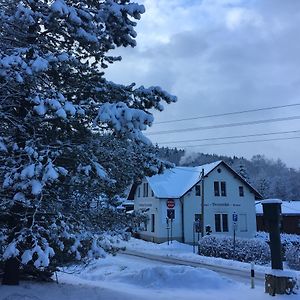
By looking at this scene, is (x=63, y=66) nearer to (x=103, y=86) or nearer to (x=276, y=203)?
(x=103, y=86)

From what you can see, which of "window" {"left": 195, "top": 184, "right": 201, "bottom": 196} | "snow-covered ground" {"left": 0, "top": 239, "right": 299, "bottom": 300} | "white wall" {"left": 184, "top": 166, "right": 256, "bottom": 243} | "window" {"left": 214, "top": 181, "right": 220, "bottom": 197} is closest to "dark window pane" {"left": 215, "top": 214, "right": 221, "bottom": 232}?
"white wall" {"left": 184, "top": 166, "right": 256, "bottom": 243}

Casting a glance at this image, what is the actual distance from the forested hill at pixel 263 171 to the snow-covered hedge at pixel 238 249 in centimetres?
3230

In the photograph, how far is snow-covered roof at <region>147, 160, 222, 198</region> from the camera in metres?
41.5

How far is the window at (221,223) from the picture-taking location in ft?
138

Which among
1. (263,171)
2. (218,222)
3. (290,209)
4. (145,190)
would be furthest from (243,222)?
(263,171)

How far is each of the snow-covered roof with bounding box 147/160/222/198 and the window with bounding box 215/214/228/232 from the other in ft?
14.2

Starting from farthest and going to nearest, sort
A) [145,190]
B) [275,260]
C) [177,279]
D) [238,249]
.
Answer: [145,190] < [238,249] < [177,279] < [275,260]

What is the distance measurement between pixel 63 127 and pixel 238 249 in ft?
70.0

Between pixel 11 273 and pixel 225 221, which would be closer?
pixel 11 273

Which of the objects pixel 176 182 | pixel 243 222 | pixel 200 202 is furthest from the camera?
pixel 176 182

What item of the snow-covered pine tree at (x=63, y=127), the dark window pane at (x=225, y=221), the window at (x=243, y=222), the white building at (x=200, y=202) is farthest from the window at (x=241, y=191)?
Result: the snow-covered pine tree at (x=63, y=127)

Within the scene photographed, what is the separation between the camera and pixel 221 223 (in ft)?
139

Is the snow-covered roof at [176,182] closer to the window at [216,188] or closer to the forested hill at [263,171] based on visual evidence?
the window at [216,188]

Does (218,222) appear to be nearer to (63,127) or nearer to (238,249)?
(238,249)
